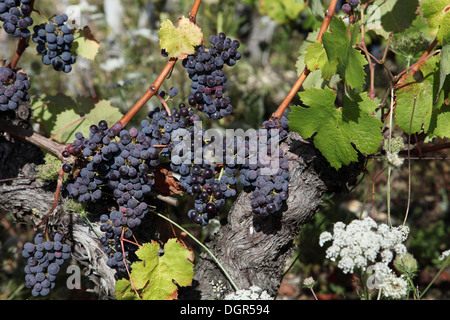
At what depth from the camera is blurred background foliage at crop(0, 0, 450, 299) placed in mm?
2677

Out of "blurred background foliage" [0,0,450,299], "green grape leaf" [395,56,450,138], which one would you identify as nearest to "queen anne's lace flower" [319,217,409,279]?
"blurred background foliage" [0,0,450,299]

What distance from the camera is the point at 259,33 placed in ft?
16.3

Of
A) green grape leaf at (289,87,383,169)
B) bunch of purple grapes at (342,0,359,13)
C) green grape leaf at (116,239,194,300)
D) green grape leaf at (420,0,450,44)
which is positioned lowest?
green grape leaf at (116,239,194,300)

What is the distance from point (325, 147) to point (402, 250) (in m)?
0.54

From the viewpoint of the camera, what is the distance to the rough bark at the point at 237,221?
1909mm

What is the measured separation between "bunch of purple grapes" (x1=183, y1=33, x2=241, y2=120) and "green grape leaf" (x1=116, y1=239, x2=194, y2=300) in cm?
63

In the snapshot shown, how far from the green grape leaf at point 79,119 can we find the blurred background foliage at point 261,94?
9cm

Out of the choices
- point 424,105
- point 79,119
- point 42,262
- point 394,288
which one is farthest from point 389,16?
point 42,262

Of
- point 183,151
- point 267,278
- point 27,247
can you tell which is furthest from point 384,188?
point 27,247

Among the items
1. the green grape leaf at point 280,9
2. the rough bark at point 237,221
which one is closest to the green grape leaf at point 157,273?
the rough bark at point 237,221

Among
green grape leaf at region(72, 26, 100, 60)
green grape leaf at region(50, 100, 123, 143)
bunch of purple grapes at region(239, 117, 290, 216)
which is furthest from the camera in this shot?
green grape leaf at region(50, 100, 123, 143)

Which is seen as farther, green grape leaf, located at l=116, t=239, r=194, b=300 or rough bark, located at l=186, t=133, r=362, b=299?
rough bark, located at l=186, t=133, r=362, b=299

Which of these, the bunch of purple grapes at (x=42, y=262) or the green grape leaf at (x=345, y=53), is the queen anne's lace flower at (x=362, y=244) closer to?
the green grape leaf at (x=345, y=53)

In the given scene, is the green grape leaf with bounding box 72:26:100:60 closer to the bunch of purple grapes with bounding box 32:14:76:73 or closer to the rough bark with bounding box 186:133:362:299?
the bunch of purple grapes with bounding box 32:14:76:73
